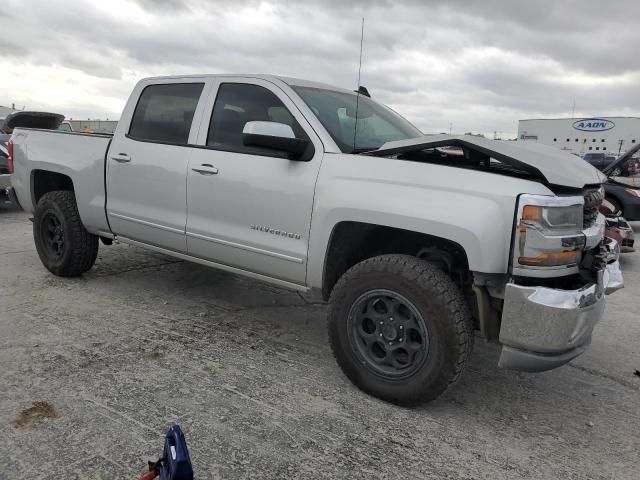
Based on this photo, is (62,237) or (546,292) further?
(62,237)

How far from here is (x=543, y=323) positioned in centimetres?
248

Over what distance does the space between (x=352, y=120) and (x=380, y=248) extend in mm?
1009

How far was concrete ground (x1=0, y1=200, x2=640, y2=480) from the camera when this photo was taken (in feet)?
7.99

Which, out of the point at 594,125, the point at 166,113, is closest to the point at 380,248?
the point at 166,113

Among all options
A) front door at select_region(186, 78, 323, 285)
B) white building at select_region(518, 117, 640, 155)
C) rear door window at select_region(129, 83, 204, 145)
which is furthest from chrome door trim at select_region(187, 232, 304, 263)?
white building at select_region(518, 117, 640, 155)

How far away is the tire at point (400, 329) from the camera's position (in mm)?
2699

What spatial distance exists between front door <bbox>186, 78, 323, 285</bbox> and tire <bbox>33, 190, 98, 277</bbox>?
1.55 metres

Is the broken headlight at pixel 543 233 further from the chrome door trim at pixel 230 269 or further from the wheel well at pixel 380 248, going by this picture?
the chrome door trim at pixel 230 269

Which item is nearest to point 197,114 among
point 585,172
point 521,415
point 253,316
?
point 253,316

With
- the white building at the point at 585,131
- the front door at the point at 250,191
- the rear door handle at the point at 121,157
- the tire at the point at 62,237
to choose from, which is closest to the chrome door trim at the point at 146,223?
the front door at the point at 250,191

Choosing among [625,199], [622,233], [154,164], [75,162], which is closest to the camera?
[154,164]

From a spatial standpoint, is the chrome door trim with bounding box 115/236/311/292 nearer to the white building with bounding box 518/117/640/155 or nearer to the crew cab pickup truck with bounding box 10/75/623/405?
the crew cab pickup truck with bounding box 10/75/623/405

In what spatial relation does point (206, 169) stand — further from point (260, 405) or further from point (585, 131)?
point (585, 131)

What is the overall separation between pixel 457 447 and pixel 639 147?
512 centimetres
